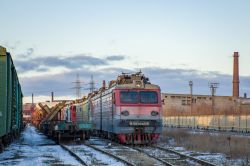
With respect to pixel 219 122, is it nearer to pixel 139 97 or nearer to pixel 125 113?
pixel 139 97

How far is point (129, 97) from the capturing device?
2523cm

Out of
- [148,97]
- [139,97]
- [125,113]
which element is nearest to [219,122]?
[148,97]

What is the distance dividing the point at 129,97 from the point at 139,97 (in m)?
0.58

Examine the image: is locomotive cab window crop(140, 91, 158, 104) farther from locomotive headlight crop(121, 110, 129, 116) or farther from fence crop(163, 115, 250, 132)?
fence crop(163, 115, 250, 132)

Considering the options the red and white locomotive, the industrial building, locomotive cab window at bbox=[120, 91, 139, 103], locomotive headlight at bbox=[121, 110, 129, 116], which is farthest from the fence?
locomotive headlight at bbox=[121, 110, 129, 116]

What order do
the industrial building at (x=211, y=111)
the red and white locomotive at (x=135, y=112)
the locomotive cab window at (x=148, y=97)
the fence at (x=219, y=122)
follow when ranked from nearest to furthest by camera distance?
the red and white locomotive at (x=135, y=112)
the locomotive cab window at (x=148, y=97)
the fence at (x=219, y=122)
the industrial building at (x=211, y=111)

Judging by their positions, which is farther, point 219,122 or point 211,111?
point 211,111

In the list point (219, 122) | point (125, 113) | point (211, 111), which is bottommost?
point (219, 122)

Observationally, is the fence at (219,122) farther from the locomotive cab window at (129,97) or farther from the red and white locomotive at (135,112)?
the locomotive cab window at (129,97)

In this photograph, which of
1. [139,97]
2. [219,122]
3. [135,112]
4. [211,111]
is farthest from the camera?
[211,111]

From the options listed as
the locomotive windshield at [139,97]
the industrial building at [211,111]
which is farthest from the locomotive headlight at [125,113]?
the industrial building at [211,111]

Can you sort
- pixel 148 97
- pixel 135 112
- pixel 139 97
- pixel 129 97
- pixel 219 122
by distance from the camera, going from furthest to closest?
pixel 219 122
pixel 148 97
pixel 139 97
pixel 129 97
pixel 135 112

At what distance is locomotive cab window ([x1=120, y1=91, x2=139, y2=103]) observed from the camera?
2509 centimetres

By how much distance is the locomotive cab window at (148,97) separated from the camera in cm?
2539
